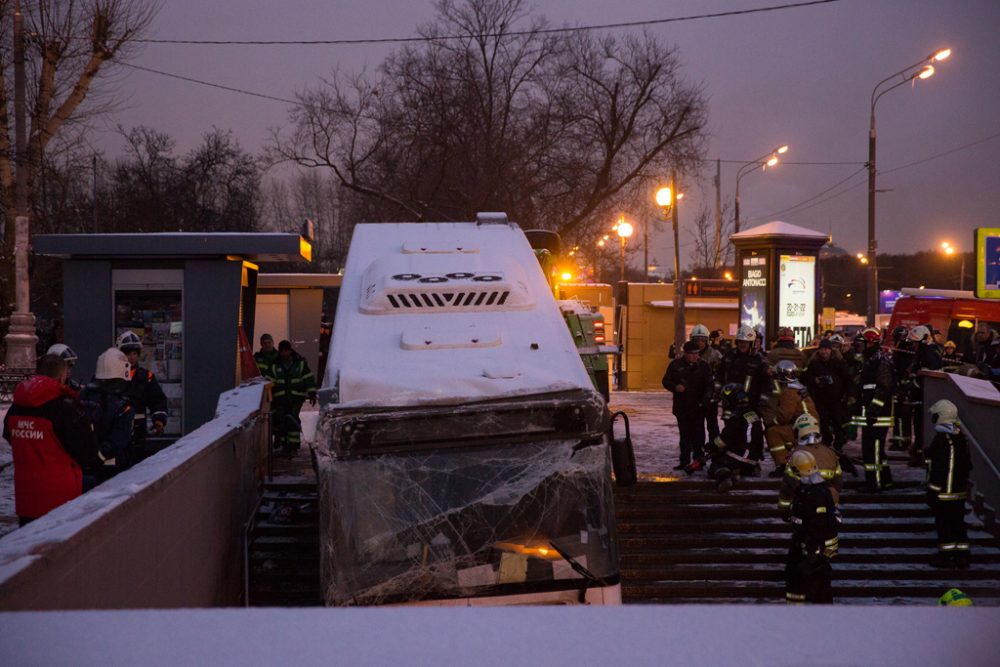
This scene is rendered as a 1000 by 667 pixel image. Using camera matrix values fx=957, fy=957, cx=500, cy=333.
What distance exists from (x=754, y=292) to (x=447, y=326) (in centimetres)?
1652

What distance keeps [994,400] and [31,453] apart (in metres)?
10.2

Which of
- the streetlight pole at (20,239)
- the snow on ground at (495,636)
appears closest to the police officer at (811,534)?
the snow on ground at (495,636)

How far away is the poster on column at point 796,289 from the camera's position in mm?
21062

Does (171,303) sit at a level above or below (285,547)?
above

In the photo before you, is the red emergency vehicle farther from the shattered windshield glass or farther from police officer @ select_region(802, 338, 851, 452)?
the shattered windshield glass

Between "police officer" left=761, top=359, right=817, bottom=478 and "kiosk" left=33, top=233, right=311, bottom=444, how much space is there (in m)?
7.21

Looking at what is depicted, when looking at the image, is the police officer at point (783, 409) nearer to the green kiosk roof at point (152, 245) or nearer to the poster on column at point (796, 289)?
the green kiosk roof at point (152, 245)

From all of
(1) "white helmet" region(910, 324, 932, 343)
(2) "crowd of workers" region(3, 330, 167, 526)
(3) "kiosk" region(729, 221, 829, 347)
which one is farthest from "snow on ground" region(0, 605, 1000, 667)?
(3) "kiosk" region(729, 221, 829, 347)

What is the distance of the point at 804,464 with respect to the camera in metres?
7.44

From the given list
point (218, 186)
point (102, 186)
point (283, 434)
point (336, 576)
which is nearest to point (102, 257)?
point (283, 434)

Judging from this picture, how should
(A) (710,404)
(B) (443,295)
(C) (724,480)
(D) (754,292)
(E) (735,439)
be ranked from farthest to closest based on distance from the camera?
(D) (754,292)
(A) (710,404)
(E) (735,439)
(C) (724,480)
(B) (443,295)

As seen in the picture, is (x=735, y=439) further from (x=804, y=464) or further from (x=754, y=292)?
(x=754, y=292)

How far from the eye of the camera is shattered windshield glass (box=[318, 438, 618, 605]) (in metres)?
5.33

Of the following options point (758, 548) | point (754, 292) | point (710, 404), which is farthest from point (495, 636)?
point (754, 292)
